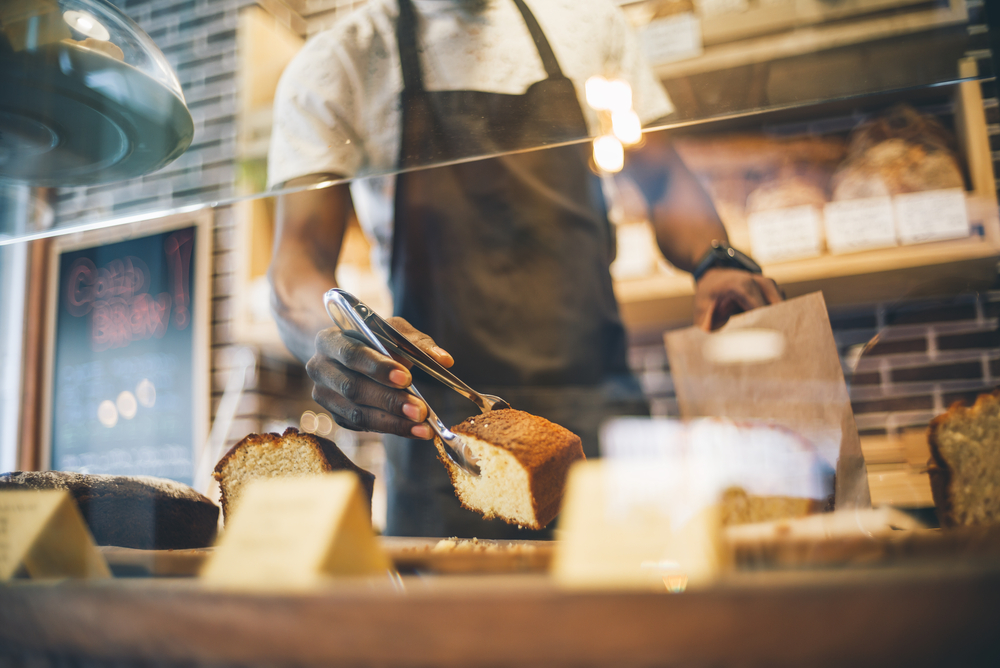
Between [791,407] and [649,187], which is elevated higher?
[649,187]

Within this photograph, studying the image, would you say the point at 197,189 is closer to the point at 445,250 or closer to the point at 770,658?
the point at 445,250

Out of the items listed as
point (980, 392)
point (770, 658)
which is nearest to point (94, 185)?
point (770, 658)

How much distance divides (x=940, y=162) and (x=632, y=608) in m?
1.06

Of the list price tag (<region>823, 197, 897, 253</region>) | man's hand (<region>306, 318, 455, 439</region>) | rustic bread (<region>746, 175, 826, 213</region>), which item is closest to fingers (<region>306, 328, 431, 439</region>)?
man's hand (<region>306, 318, 455, 439</region>)

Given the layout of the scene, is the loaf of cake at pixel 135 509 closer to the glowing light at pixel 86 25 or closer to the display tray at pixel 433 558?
the display tray at pixel 433 558

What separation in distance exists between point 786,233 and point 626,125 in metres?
0.48

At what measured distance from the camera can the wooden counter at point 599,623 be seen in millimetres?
271

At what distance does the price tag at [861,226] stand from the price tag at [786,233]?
0.02m

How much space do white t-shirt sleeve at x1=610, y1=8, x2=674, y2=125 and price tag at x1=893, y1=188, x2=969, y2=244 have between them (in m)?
0.50

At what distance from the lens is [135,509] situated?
0.68 metres

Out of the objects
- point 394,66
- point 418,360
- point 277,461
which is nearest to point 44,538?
point 277,461

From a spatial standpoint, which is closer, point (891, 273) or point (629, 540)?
point (629, 540)

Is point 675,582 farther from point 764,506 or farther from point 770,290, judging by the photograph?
point 770,290

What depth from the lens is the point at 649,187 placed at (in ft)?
3.02
